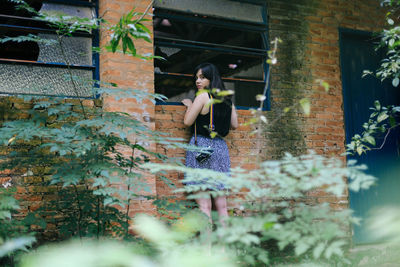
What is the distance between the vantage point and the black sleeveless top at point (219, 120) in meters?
4.02

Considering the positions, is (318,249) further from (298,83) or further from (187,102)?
(298,83)

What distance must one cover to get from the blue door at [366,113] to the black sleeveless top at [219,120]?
2.25 meters

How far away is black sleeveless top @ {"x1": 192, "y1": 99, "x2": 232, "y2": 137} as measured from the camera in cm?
402

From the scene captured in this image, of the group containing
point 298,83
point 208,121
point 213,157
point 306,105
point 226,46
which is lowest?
point 306,105

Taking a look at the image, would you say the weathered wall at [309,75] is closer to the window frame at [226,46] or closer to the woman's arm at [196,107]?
the window frame at [226,46]

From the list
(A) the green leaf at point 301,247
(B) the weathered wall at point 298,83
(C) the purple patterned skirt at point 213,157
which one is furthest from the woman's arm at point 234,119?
(A) the green leaf at point 301,247

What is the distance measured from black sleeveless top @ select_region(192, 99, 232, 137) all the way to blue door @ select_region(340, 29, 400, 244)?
2245 millimetres

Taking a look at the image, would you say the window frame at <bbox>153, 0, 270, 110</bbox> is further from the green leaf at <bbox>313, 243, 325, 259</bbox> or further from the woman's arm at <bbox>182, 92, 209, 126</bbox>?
the green leaf at <bbox>313, 243, 325, 259</bbox>

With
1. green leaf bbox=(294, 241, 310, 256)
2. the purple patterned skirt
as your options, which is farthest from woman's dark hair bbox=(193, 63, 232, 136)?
green leaf bbox=(294, 241, 310, 256)

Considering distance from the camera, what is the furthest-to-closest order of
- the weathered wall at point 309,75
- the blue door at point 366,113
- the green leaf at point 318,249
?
the blue door at point 366,113 < the weathered wall at point 309,75 < the green leaf at point 318,249

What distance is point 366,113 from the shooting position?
5.69 meters

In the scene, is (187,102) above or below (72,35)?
below

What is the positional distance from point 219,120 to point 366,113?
2772 mm

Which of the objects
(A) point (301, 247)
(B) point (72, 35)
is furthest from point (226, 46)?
(A) point (301, 247)
